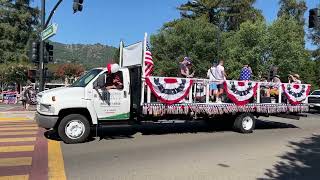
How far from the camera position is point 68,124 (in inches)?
469

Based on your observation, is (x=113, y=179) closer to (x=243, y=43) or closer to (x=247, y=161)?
(x=247, y=161)

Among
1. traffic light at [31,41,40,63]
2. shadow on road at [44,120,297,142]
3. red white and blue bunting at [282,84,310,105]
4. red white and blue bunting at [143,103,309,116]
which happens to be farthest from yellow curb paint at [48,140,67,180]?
traffic light at [31,41,40,63]

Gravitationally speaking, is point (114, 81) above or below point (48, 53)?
below

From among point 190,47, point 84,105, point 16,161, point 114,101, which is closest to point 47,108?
point 84,105

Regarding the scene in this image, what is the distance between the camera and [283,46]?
40531 mm

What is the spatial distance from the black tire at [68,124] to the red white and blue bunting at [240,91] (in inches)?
186

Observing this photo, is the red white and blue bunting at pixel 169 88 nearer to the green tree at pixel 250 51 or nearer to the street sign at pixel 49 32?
the street sign at pixel 49 32

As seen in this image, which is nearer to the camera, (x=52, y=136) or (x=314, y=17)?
(x=52, y=136)

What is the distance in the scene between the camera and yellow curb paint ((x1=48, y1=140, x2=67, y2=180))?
824cm

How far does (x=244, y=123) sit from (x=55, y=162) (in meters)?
7.24

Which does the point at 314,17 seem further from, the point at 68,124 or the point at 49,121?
the point at 49,121

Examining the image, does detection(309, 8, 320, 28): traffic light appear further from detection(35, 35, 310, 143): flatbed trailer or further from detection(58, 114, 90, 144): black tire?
detection(58, 114, 90, 144): black tire

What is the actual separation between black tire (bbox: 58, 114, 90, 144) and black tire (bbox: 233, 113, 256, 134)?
16.6ft

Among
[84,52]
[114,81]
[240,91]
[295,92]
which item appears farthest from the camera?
[84,52]
